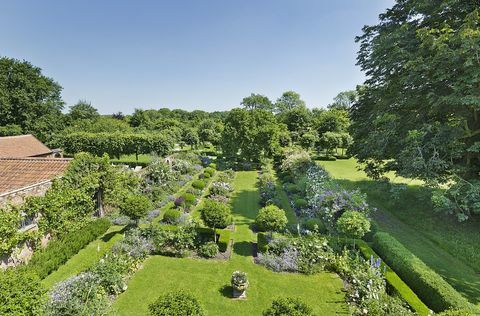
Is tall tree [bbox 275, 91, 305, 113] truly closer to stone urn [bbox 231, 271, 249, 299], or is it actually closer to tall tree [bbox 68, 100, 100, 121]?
tall tree [bbox 68, 100, 100, 121]

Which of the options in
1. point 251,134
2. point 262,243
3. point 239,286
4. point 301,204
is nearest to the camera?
point 239,286

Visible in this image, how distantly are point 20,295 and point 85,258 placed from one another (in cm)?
575

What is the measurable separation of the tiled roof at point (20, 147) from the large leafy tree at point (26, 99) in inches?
347

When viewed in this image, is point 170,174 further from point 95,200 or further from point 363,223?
point 363,223

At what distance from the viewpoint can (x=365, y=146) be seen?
1625 cm

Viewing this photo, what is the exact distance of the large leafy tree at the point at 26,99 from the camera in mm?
33375

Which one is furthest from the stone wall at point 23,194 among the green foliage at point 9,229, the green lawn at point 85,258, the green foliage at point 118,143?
the green foliage at point 118,143

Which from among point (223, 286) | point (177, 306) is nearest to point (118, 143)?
point (223, 286)

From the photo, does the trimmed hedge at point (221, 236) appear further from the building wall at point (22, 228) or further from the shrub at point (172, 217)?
the building wall at point (22, 228)

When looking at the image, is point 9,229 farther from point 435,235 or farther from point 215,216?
point 435,235

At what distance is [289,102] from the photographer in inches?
3250

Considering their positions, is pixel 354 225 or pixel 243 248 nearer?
pixel 354 225

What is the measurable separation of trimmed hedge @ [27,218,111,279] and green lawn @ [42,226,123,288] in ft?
0.54

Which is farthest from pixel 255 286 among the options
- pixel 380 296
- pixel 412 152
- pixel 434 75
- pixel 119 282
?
pixel 434 75
